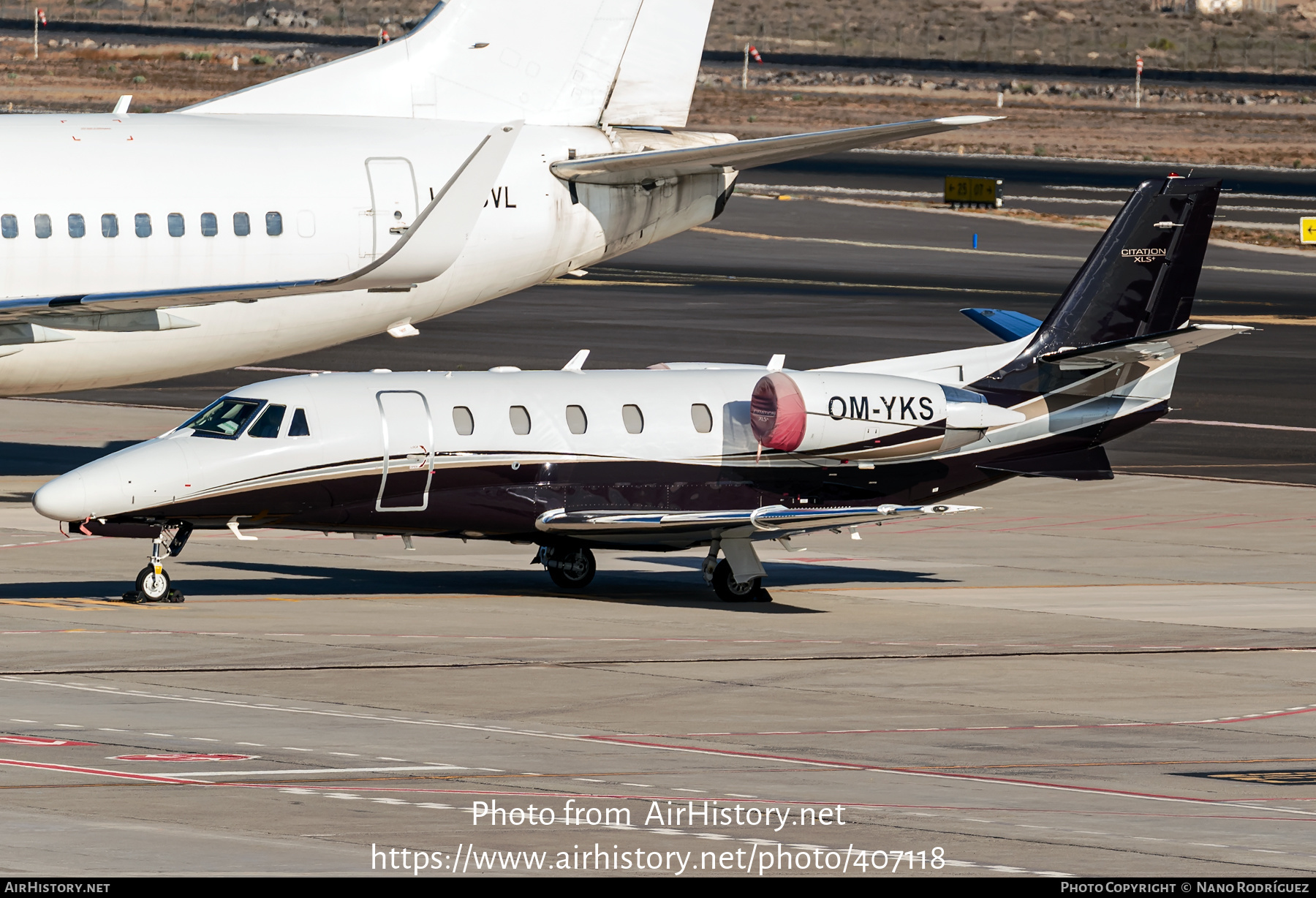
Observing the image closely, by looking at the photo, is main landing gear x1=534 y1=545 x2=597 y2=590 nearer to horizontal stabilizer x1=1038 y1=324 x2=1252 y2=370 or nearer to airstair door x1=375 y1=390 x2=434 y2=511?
airstair door x1=375 y1=390 x2=434 y2=511

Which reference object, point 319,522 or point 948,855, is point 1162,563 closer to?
point 319,522

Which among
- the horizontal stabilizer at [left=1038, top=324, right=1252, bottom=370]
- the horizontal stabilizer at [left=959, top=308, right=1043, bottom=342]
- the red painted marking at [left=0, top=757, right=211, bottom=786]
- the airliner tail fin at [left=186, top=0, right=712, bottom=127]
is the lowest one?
the red painted marking at [left=0, top=757, right=211, bottom=786]

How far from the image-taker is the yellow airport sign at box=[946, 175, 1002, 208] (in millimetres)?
108000

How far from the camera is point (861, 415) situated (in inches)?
1253

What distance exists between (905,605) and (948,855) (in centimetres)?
1542

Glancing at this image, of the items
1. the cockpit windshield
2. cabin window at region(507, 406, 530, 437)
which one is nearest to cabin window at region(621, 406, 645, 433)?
cabin window at region(507, 406, 530, 437)

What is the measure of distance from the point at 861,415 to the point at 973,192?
78502 millimetres

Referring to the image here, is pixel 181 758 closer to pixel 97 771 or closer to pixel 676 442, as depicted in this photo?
pixel 97 771

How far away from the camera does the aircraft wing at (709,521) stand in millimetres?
30344

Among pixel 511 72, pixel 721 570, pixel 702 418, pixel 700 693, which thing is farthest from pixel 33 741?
pixel 511 72

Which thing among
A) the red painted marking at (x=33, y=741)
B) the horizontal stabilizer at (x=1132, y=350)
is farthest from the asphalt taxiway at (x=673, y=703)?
the horizontal stabilizer at (x=1132, y=350)

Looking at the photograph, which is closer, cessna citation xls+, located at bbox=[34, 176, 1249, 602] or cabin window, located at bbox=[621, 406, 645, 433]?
cessna citation xls+, located at bbox=[34, 176, 1249, 602]

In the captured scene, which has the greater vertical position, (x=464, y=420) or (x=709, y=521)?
(x=464, y=420)

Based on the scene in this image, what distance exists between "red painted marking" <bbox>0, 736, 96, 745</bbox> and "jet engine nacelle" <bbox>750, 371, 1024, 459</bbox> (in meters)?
13.2
